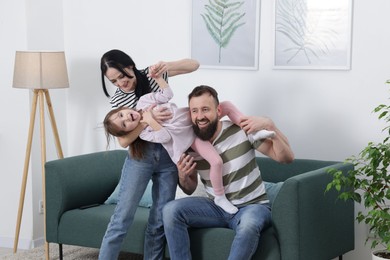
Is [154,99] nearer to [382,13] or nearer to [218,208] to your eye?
[218,208]

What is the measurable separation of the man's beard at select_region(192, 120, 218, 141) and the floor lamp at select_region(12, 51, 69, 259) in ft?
4.54

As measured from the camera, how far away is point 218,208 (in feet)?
13.4

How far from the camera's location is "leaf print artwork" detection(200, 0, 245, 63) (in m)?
4.91

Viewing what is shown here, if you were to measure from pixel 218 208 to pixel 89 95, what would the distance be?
6.07 feet

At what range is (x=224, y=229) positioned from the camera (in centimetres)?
402

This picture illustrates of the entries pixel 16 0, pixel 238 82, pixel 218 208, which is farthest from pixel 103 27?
pixel 218 208

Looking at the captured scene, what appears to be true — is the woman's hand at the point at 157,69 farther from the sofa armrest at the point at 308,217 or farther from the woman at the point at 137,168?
the sofa armrest at the point at 308,217

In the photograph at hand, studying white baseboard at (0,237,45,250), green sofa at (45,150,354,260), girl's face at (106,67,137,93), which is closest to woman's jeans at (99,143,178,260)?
green sofa at (45,150,354,260)

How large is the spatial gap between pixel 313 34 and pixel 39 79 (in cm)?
175

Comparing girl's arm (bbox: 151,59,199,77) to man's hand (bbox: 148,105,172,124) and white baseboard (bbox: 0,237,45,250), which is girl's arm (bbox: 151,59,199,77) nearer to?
man's hand (bbox: 148,105,172,124)

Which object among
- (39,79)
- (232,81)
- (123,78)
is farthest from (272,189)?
(39,79)

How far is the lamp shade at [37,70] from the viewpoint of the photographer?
5.00m

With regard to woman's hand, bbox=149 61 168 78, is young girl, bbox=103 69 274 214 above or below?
below

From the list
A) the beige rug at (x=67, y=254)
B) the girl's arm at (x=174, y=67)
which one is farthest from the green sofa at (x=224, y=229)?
the girl's arm at (x=174, y=67)
